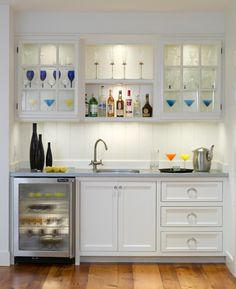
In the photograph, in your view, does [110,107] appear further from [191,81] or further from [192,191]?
[192,191]

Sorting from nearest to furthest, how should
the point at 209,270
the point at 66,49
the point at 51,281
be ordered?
the point at 51,281 < the point at 209,270 < the point at 66,49

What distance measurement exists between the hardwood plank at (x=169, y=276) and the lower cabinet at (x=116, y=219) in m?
0.21

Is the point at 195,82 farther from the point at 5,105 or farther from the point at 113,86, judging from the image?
the point at 5,105

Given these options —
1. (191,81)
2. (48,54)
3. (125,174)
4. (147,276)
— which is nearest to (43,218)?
(125,174)

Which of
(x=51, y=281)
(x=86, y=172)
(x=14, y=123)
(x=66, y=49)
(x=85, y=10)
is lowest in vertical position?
(x=51, y=281)

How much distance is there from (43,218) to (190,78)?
2.01 meters

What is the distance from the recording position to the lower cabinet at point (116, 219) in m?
4.98

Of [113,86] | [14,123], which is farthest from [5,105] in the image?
[113,86]

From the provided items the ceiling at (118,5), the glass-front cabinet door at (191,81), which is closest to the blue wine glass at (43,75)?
the ceiling at (118,5)

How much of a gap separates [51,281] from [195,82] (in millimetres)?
2374

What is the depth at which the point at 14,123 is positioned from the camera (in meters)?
5.18

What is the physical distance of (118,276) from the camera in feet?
15.2

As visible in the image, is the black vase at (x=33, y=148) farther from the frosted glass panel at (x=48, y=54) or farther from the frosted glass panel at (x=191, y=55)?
the frosted glass panel at (x=191, y=55)

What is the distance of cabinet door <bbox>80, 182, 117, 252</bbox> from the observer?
16.3ft
